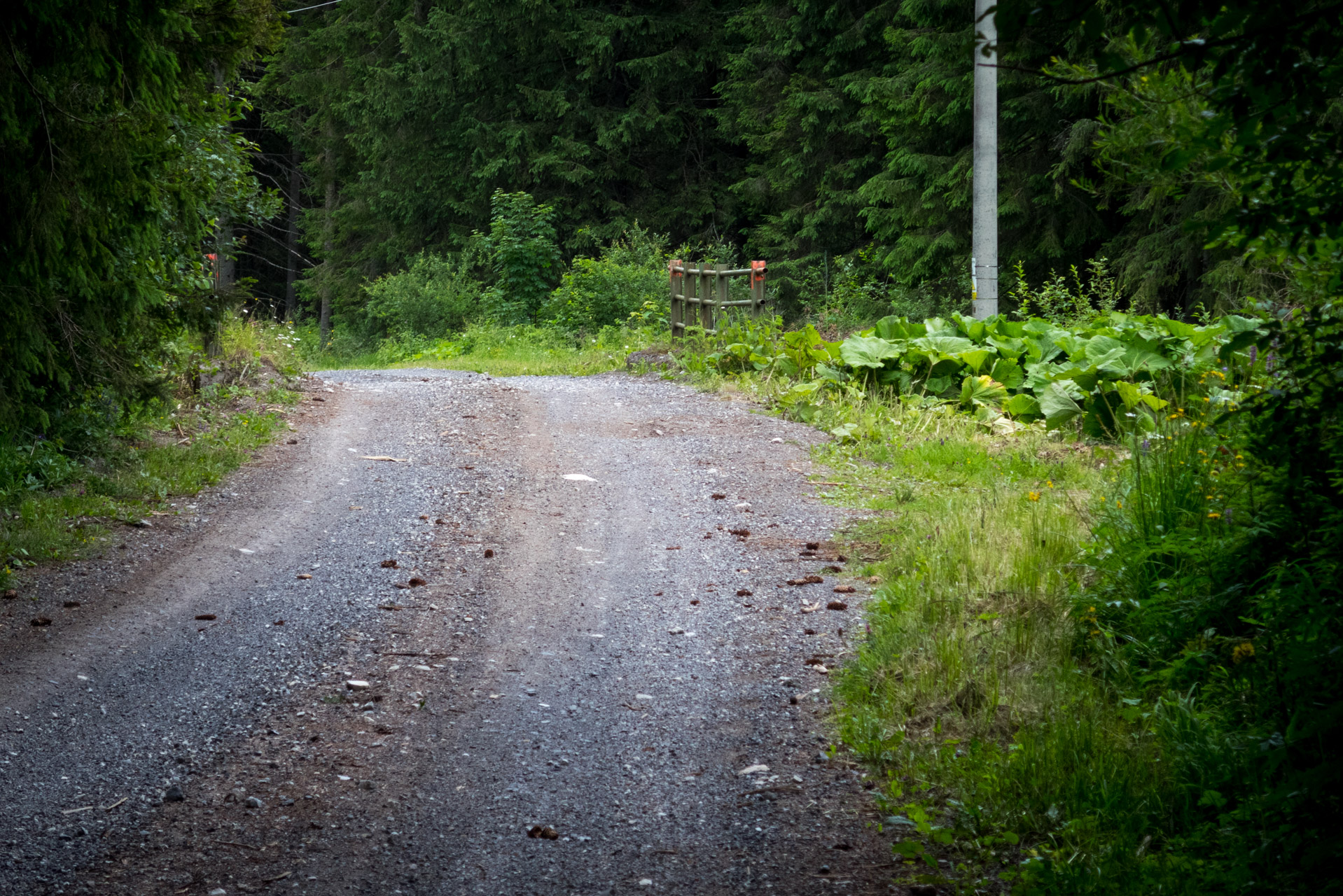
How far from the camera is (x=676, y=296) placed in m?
16.4

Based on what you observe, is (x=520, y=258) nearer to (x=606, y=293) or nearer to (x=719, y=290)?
(x=606, y=293)

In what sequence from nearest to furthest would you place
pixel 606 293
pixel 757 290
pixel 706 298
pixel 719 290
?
pixel 719 290
pixel 706 298
pixel 757 290
pixel 606 293

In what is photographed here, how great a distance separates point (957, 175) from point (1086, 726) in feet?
48.7

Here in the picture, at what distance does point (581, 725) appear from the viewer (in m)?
4.33

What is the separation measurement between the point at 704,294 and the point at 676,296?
0.75 metres

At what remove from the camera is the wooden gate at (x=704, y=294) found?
15531 mm

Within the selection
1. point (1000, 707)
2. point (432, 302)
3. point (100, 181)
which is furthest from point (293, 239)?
point (1000, 707)

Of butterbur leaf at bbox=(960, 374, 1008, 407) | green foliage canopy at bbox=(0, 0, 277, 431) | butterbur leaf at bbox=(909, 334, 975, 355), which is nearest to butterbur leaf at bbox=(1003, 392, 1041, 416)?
butterbur leaf at bbox=(960, 374, 1008, 407)

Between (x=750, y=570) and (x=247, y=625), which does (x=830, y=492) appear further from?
(x=247, y=625)

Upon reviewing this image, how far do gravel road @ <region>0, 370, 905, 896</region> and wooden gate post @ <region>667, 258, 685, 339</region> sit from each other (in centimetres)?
808

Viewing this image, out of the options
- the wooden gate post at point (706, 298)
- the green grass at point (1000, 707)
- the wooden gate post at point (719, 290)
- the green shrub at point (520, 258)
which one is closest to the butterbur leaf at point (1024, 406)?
the green grass at point (1000, 707)

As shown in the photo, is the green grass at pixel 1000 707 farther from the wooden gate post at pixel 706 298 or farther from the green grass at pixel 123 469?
the wooden gate post at pixel 706 298

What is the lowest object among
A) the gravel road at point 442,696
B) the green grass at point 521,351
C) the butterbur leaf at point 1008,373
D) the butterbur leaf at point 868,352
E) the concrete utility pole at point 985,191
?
the green grass at point 521,351

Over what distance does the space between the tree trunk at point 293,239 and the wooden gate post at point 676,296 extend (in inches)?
856
